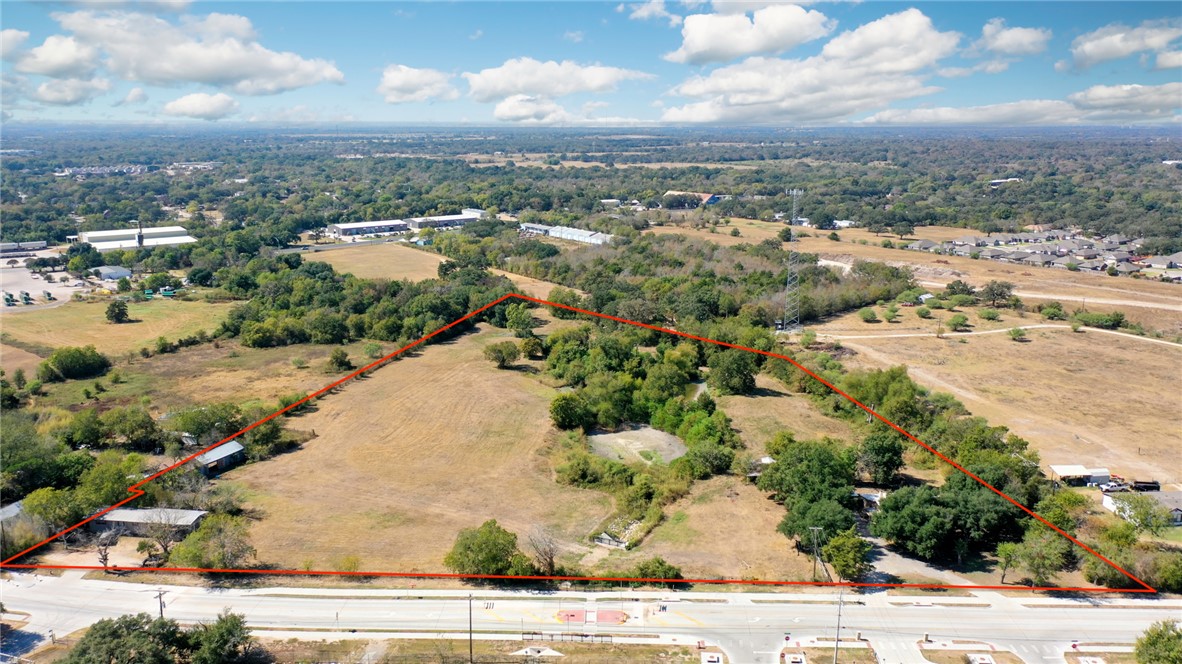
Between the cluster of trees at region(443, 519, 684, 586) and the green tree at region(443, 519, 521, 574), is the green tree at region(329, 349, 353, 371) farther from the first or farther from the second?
the green tree at region(443, 519, 521, 574)

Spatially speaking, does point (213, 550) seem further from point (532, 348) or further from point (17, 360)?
point (17, 360)

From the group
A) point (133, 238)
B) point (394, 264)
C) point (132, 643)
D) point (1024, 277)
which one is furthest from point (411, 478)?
point (133, 238)

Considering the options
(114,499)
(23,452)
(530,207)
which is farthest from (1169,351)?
(530,207)

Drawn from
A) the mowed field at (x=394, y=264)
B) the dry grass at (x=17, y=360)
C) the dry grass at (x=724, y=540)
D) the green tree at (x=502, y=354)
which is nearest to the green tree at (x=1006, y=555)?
the dry grass at (x=724, y=540)

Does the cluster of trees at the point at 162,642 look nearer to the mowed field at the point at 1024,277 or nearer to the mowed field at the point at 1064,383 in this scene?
the mowed field at the point at 1064,383

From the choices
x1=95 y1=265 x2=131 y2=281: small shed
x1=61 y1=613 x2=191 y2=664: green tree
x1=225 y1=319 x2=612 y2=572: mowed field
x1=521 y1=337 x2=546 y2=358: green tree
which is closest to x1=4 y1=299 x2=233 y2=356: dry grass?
x1=95 y1=265 x2=131 y2=281: small shed

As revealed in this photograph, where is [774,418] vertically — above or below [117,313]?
below

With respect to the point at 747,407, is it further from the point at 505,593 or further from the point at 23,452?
the point at 23,452
